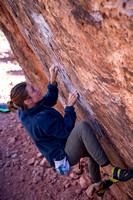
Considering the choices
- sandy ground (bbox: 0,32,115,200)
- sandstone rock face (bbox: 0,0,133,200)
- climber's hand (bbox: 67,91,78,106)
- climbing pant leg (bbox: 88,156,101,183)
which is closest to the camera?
sandstone rock face (bbox: 0,0,133,200)

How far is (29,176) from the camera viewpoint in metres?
4.71

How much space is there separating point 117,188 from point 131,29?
3.51 m

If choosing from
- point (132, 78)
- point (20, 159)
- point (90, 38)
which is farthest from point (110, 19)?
point (20, 159)

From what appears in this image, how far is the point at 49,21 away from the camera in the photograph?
2.18 meters

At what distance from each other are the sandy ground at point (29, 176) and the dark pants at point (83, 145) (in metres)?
1.90

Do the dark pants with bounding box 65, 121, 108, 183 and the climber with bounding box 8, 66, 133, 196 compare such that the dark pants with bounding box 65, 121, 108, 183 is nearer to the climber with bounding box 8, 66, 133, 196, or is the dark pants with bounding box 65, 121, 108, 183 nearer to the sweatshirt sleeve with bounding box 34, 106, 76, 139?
the climber with bounding box 8, 66, 133, 196

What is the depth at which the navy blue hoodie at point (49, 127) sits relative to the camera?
2.48 m

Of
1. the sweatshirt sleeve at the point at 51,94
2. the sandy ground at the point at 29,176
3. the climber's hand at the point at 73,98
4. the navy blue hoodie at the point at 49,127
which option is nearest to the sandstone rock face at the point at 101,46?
the climber's hand at the point at 73,98

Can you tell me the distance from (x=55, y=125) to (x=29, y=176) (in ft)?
9.47

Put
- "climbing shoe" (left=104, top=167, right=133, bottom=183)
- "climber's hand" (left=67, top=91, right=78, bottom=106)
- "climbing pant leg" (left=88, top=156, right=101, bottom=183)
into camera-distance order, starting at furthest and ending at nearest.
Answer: "climbing pant leg" (left=88, top=156, right=101, bottom=183) < "climber's hand" (left=67, top=91, right=78, bottom=106) < "climbing shoe" (left=104, top=167, right=133, bottom=183)

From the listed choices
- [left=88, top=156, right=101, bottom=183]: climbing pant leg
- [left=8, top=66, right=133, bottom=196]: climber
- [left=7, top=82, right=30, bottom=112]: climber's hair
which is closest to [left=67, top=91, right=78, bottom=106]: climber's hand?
[left=8, top=66, right=133, bottom=196]: climber

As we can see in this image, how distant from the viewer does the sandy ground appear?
417 centimetres

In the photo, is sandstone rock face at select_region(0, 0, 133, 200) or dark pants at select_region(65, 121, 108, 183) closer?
sandstone rock face at select_region(0, 0, 133, 200)

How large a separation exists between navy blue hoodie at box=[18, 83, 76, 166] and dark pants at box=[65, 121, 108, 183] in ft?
0.40
